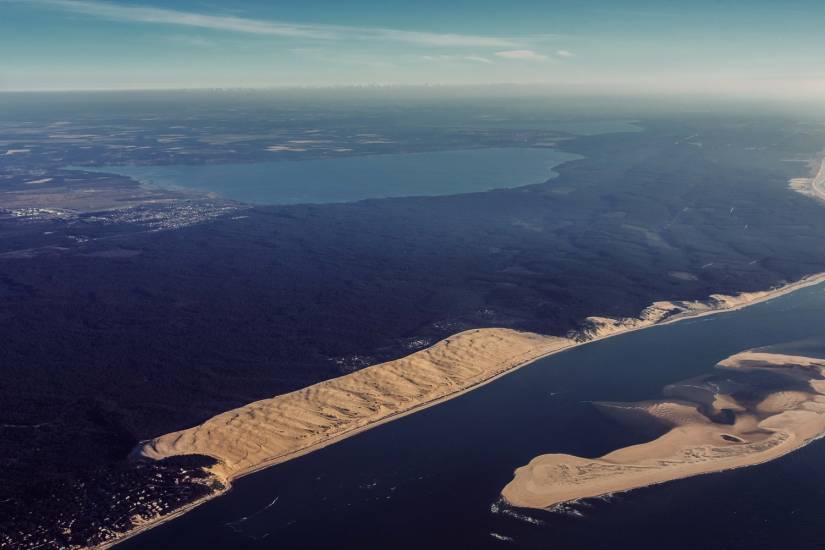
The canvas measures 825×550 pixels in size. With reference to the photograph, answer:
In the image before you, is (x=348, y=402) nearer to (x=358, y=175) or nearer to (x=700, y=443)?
(x=700, y=443)

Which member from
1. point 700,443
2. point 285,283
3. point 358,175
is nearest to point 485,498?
point 700,443

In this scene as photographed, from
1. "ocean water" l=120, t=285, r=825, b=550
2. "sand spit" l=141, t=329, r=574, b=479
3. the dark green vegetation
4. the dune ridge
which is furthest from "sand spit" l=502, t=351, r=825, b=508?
the dark green vegetation

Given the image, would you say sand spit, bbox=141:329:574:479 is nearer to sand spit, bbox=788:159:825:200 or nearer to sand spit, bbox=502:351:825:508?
sand spit, bbox=502:351:825:508

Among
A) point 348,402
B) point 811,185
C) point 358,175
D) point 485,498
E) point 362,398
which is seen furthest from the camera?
point 358,175

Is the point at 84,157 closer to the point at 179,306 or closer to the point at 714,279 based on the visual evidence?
the point at 179,306

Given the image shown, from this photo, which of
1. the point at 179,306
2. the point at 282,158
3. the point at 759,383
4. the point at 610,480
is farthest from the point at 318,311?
the point at 282,158

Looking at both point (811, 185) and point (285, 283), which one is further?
point (811, 185)
